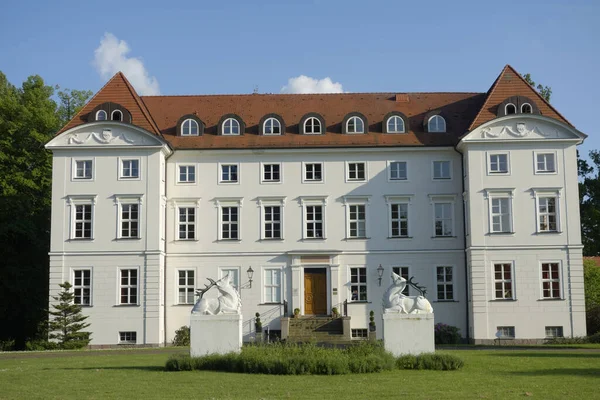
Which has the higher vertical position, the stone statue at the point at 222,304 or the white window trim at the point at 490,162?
the white window trim at the point at 490,162

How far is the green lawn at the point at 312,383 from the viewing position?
15.8m

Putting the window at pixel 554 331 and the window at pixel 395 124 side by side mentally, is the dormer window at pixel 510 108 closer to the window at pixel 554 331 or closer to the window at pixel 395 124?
the window at pixel 395 124

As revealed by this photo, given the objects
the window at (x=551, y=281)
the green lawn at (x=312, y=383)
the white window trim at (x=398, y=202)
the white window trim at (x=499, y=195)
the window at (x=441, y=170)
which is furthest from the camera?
the window at (x=441, y=170)

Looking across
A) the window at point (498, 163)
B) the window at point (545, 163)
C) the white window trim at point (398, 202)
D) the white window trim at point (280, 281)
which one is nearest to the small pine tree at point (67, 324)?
the white window trim at point (280, 281)

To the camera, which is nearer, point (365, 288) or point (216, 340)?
point (216, 340)

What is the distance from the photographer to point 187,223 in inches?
1503

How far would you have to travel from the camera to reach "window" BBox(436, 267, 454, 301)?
3759 cm

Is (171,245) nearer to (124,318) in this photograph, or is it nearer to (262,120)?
(124,318)

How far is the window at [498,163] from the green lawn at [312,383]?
48.2 feet

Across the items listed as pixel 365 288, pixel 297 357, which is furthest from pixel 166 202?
pixel 297 357

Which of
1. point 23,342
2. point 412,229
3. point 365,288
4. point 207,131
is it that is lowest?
point 23,342

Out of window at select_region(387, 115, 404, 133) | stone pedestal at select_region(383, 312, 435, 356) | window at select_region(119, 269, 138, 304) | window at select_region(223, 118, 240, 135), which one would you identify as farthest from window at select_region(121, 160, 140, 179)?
stone pedestal at select_region(383, 312, 435, 356)

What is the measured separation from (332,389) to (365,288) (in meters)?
21.5

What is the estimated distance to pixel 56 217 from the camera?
120 feet
